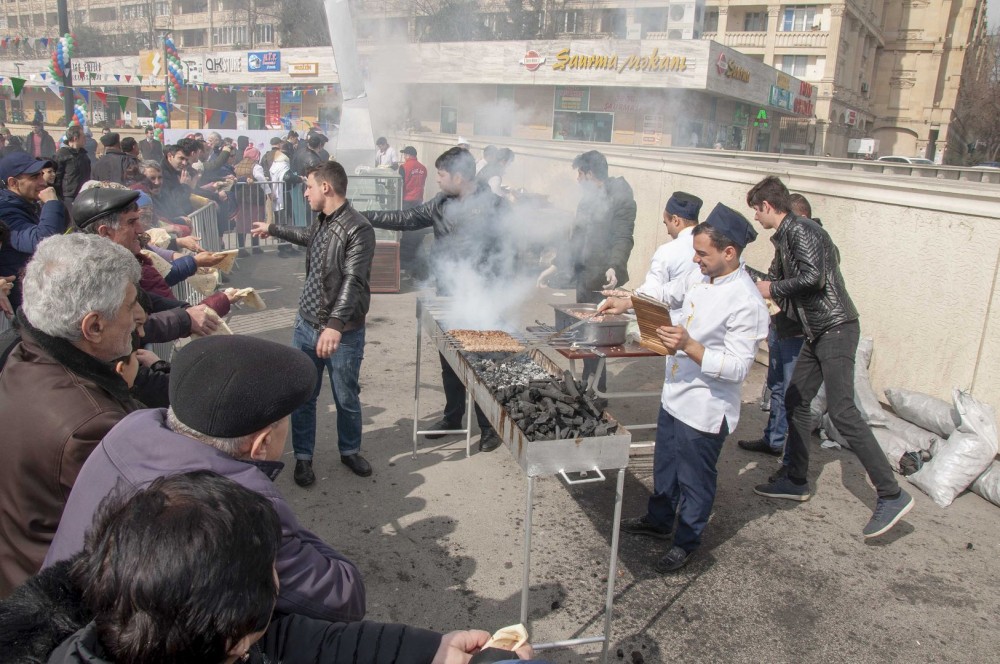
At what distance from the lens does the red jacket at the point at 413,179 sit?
13031mm

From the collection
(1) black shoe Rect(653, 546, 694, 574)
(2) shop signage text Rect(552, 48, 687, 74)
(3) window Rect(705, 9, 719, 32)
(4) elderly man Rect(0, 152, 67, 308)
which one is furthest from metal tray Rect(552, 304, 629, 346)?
(3) window Rect(705, 9, 719, 32)

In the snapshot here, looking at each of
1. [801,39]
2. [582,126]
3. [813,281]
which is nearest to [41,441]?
[813,281]

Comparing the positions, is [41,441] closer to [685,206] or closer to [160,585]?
[160,585]

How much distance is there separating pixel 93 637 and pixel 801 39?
50292mm

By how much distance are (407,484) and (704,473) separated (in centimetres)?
215

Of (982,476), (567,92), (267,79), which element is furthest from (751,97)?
(982,476)

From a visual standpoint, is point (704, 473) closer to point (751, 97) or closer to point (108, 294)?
point (108, 294)

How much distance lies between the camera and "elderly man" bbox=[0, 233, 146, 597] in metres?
1.85

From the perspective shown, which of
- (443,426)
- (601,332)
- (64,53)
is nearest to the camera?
(601,332)

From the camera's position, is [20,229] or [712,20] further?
[712,20]

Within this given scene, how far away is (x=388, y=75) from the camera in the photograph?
22109mm

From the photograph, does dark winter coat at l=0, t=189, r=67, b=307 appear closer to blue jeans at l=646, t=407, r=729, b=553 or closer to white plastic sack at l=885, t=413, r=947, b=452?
blue jeans at l=646, t=407, r=729, b=553

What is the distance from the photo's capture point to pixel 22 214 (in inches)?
194

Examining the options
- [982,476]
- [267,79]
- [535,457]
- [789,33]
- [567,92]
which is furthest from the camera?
[789,33]
